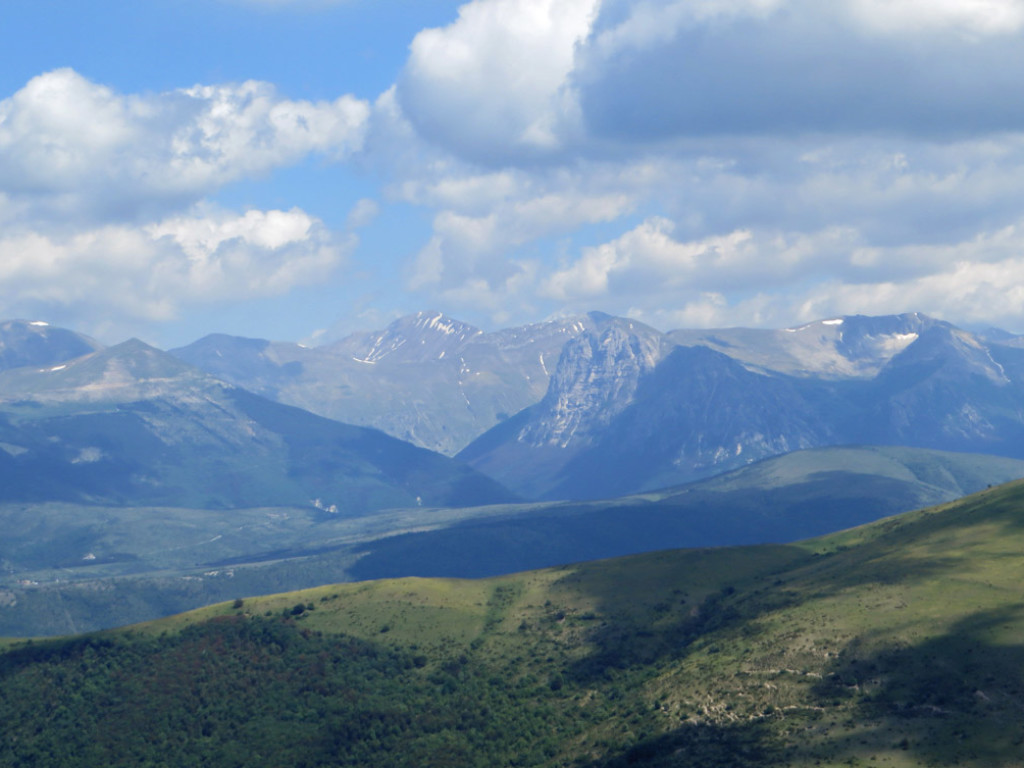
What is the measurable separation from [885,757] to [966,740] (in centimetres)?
1280

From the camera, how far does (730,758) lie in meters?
199

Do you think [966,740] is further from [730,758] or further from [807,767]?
[730,758]

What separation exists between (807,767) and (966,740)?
79.7ft

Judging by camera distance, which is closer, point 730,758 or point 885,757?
point 885,757

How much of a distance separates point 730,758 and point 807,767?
15.6 meters

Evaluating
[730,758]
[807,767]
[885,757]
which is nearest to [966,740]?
[885,757]

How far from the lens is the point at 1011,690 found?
199m

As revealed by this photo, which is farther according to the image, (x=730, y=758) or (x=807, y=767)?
(x=730, y=758)

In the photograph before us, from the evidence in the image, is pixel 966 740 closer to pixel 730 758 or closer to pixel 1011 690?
pixel 1011 690

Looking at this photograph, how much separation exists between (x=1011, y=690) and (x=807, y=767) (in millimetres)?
38612

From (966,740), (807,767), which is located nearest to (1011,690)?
(966,740)

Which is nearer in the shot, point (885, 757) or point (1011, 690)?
point (885, 757)

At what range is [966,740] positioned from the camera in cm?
18625

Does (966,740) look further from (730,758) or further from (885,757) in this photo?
(730,758)
